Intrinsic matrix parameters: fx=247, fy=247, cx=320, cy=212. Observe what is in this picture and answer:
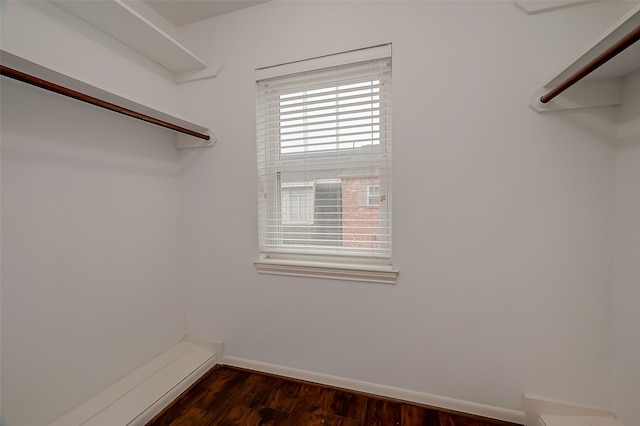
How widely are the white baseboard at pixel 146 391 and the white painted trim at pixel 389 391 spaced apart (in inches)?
9.1

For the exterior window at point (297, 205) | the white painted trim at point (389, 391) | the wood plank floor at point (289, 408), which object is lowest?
the wood plank floor at point (289, 408)

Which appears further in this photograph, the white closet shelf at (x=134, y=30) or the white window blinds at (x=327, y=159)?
the white window blinds at (x=327, y=159)

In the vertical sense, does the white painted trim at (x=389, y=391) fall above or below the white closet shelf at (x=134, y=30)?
below

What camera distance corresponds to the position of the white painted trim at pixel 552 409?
1178 millimetres

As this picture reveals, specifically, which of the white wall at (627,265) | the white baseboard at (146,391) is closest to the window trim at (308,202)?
the white baseboard at (146,391)

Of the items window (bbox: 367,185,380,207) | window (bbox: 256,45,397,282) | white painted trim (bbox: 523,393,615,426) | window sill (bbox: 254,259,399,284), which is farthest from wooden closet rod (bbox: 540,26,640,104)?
white painted trim (bbox: 523,393,615,426)

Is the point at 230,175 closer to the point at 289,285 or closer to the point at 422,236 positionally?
the point at 289,285

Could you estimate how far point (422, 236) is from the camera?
1.38 m

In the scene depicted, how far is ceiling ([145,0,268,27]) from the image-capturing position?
160cm

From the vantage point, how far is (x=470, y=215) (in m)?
1.31

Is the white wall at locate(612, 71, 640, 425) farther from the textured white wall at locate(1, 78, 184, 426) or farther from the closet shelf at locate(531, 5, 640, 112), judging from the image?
the textured white wall at locate(1, 78, 184, 426)

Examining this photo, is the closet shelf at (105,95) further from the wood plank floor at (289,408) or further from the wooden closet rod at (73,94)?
the wood plank floor at (289,408)

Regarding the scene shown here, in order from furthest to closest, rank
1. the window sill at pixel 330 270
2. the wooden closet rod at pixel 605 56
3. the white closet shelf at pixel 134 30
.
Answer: the window sill at pixel 330 270 < the white closet shelf at pixel 134 30 < the wooden closet rod at pixel 605 56

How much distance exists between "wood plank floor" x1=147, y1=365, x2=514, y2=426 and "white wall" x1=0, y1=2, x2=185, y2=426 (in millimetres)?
466
